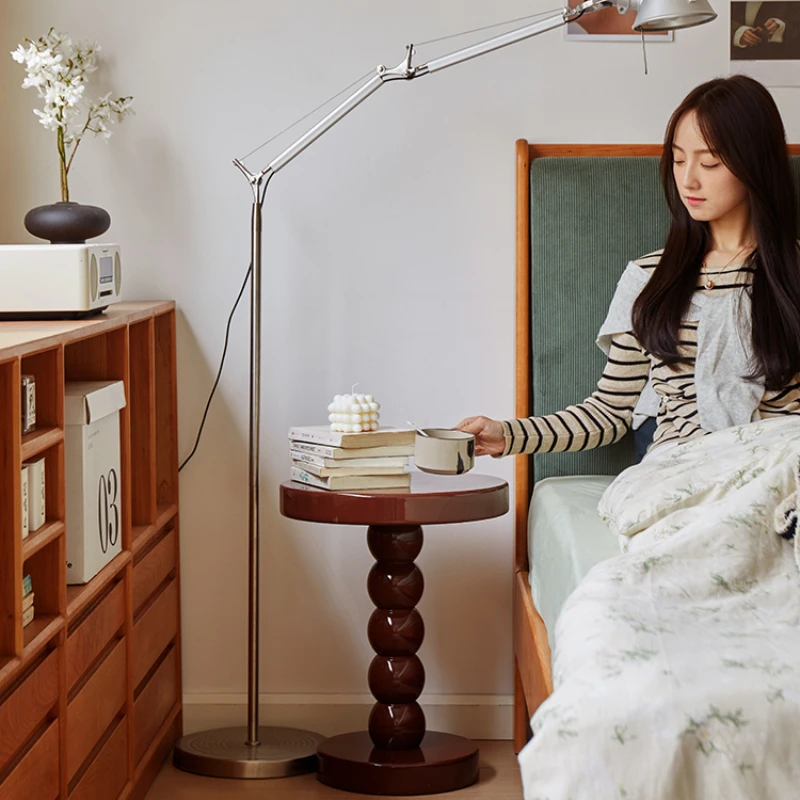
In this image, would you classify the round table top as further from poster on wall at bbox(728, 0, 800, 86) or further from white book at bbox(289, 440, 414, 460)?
poster on wall at bbox(728, 0, 800, 86)

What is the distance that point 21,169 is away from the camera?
8.12 ft

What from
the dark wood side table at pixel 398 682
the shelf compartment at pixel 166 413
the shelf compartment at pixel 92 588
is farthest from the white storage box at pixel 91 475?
the shelf compartment at pixel 166 413

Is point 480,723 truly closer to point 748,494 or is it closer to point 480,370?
point 480,370

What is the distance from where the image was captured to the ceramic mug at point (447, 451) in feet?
6.16

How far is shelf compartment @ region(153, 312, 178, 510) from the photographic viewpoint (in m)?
2.45

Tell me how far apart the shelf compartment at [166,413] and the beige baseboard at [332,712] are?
1.54 feet

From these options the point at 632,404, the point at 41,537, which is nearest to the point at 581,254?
the point at 632,404

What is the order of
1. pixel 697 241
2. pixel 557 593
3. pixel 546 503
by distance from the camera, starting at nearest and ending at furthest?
pixel 557 593, pixel 697 241, pixel 546 503

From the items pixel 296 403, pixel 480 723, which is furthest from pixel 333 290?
pixel 480 723

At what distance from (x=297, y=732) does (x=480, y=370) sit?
0.86 metres

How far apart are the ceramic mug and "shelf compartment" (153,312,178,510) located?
761mm

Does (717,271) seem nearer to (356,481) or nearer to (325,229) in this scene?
(356,481)

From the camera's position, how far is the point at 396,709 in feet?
7.42

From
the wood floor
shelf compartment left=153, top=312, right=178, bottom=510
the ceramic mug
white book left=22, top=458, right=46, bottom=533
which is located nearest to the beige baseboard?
the wood floor
